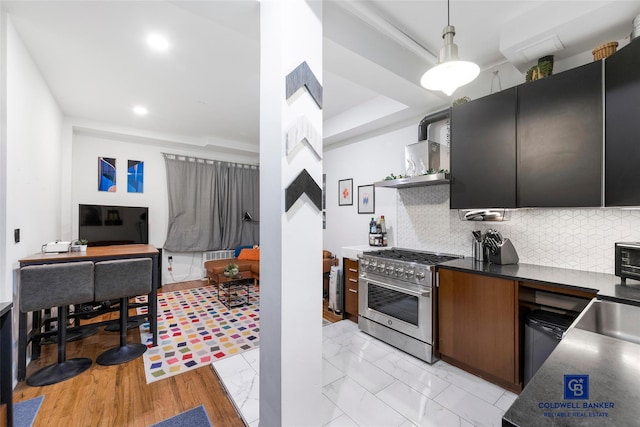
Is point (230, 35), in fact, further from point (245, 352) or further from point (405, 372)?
point (405, 372)

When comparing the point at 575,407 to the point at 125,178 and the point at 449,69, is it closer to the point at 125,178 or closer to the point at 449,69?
the point at 449,69

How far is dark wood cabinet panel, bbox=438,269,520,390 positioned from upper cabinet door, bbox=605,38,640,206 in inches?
33.4

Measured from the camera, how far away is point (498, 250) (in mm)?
2281

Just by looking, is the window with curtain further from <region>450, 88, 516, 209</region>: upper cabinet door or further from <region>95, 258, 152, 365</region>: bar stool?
<region>450, 88, 516, 209</region>: upper cabinet door

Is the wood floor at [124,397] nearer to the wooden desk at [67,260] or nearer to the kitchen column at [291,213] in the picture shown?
the wooden desk at [67,260]

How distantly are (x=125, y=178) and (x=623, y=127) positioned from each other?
6.21 metres

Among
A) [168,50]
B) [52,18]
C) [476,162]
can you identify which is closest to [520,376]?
[476,162]

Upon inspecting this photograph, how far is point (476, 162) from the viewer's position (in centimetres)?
234

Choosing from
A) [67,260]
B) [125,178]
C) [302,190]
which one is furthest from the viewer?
[125,178]

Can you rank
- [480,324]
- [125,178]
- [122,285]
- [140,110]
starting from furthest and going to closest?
[125,178]
[140,110]
[122,285]
[480,324]

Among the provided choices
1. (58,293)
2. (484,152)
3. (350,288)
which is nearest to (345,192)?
(350,288)

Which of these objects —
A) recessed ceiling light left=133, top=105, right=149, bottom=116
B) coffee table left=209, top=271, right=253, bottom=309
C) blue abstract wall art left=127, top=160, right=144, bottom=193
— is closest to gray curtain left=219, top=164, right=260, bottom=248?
coffee table left=209, top=271, right=253, bottom=309

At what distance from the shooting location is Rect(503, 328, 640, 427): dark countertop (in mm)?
520

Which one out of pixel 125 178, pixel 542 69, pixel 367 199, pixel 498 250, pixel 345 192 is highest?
pixel 542 69
